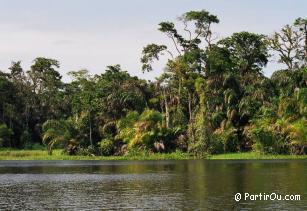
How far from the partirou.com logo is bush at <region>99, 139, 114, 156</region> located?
49079 mm

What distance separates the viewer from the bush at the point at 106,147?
79750 mm

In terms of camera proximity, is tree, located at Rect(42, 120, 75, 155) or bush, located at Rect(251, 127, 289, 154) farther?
tree, located at Rect(42, 120, 75, 155)

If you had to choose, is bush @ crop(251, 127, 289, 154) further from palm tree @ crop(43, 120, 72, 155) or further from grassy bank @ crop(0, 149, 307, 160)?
palm tree @ crop(43, 120, 72, 155)

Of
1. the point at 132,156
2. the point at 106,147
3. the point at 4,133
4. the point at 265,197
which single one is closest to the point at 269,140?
the point at 132,156

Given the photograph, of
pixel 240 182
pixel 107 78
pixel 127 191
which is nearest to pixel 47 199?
pixel 127 191

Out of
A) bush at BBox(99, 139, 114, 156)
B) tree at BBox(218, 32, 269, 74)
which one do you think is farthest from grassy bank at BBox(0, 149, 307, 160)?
tree at BBox(218, 32, 269, 74)

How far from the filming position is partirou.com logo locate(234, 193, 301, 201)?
1173 inches

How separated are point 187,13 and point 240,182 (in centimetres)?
4658

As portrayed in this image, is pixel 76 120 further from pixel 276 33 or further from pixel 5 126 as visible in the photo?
pixel 276 33

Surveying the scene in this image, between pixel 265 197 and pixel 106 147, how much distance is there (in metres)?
51.0

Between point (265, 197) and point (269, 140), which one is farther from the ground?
point (269, 140)

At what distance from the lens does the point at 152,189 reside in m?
35.9

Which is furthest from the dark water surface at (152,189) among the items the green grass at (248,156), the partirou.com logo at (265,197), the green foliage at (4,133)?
the green foliage at (4,133)

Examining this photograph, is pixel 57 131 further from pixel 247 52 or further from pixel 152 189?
pixel 152 189
